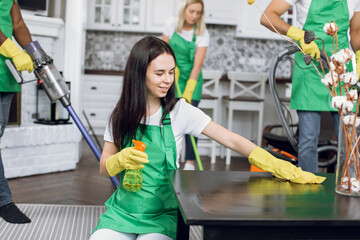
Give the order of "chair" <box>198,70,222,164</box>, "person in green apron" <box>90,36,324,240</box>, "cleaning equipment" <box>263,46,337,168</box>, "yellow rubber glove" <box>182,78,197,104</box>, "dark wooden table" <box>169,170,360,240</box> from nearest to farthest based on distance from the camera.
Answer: "dark wooden table" <box>169,170,360,240</box> → "person in green apron" <box>90,36,324,240</box> → "cleaning equipment" <box>263,46,337,168</box> → "yellow rubber glove" <box>182,78,197,104</box> → "chair" <box>198,70,222,164</box>

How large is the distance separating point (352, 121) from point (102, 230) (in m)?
0.74

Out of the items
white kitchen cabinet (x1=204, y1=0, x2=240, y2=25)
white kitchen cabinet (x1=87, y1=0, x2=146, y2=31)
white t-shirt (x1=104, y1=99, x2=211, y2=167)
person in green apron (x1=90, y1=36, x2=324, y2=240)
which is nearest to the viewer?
person in green apron (x1=90, y1=36, x2=324, y2=240)

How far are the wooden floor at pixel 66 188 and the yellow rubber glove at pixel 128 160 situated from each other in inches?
59.6

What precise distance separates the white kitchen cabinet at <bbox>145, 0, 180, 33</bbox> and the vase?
4.91m

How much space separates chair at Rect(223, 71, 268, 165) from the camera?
15.0 ft

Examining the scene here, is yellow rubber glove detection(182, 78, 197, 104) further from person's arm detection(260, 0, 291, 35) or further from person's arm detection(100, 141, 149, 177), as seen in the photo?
person's arm detection(100, 141, 149, 177)

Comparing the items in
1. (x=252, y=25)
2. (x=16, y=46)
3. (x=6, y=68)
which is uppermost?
(x=252, y=25)

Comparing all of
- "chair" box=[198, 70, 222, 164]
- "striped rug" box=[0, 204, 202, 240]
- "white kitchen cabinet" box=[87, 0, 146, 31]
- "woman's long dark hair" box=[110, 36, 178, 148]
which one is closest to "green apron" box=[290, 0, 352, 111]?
"striped rug" box=[0, 204, 202, 240]

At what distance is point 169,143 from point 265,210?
550mm

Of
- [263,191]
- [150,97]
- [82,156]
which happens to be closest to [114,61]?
[82,156]

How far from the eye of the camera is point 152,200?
4.79 feet

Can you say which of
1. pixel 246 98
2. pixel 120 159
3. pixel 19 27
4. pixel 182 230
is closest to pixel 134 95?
pixel 120 159

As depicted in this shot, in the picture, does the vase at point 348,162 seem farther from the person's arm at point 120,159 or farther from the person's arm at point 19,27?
the person's arm at point 19,27

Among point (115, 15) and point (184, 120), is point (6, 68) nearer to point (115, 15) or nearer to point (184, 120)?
point (184, 120)
